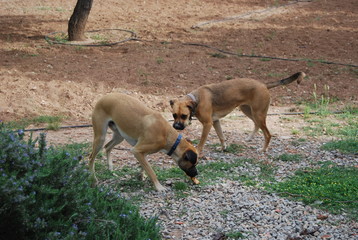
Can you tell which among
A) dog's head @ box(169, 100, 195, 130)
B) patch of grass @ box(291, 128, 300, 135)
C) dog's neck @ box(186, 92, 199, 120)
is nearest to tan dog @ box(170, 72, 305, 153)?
dog's neck @ box(186, 92, 199, 120)

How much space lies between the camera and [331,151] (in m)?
8.31

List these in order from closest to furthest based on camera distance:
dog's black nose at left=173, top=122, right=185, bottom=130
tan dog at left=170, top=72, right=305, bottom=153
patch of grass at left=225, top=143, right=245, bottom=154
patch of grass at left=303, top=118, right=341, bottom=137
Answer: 1. dog's black nose at left=173, top=122, right=185, bottom=130
2. tan dog at left=170, top=72, right=305, bottom=153
3. patch of grass at left=225, top=143, right=245, bottom=154
4. patch of grass at left=303, top=118, right=341, bottom=137

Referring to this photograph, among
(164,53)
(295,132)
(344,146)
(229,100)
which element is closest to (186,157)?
(229,100)

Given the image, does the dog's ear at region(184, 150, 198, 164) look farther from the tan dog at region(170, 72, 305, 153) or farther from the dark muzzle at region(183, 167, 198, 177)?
the tan dog at region(170, 72, 305, 153)

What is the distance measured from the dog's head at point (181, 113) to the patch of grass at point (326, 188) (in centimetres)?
181

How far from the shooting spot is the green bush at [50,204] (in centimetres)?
408

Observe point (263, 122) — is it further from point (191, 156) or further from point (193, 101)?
point (191, 156)

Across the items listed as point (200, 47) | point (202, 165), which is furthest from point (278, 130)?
point (200, 47)

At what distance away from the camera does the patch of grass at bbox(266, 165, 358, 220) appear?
19.9 feet

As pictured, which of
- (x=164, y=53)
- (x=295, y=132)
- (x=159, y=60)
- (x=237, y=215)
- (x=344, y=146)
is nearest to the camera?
(x=237, y=215)

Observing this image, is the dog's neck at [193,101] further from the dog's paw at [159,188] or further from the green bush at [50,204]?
the green bush at [50,204]

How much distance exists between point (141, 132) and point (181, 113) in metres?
1.30

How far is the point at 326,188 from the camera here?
6426 mm

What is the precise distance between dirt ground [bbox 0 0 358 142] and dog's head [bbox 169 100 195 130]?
2.35 m
